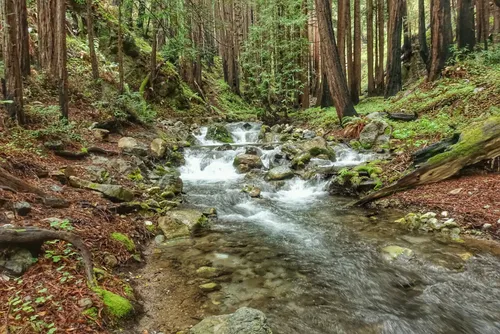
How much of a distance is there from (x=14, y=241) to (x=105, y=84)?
12097 millimetres

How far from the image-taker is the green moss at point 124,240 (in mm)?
4449

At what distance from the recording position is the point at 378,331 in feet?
10.6

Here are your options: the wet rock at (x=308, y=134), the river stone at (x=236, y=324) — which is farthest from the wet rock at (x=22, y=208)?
the wet rock at (x=308, y=134)

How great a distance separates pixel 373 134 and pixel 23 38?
10998mm

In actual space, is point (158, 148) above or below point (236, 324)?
above

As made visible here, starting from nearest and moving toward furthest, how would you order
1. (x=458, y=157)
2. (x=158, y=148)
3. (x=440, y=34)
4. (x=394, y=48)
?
1. (x=458, y=157)
2. (x=158, y=148)
3. (x=440, y=34)
4. (x=394, y=48)

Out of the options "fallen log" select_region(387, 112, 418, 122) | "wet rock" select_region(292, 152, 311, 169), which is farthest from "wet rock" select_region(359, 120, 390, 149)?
"wet rock" select_region(292, 152, 311, 169)

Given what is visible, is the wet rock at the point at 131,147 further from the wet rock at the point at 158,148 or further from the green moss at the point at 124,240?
the green moss at the point at 124,240

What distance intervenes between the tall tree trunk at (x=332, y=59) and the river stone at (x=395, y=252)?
8.60 meters

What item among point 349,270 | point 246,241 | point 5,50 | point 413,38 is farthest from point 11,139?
point 413,38

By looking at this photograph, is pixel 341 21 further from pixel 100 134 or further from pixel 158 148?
pixel 100 134

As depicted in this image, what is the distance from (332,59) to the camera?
40.0 ft

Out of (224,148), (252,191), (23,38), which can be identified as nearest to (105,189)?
(252,191)

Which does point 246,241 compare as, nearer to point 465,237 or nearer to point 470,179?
point 465,237
